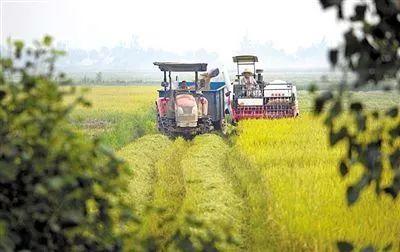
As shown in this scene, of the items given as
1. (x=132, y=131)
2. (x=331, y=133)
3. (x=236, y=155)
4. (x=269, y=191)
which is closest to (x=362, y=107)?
(x=331, y=133)

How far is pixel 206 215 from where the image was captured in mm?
9930

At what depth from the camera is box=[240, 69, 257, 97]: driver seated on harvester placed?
85.1ft

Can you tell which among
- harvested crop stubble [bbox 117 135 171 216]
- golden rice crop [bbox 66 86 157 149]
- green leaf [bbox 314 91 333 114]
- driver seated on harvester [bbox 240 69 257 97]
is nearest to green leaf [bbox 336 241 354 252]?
green leaf [bbox 314 91 333 114]

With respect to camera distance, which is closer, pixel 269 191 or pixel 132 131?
pixel 269 191

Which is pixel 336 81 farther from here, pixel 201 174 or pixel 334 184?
pixel 201 174

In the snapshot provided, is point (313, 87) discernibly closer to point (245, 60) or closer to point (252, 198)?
point (252, 198)

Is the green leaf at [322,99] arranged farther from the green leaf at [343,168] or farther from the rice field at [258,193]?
the rice field at [258,193]

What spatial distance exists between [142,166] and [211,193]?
415cm

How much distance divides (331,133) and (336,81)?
0.76 ft

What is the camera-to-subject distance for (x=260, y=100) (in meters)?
25.0

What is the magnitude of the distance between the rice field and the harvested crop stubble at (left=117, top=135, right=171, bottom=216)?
24 mm

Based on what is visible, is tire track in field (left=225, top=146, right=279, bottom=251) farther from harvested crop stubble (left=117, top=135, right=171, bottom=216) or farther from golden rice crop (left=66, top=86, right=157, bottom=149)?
golden rice crop (left=66, top=86, right=157, bottom=149)

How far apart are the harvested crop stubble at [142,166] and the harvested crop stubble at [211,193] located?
2.14 ft

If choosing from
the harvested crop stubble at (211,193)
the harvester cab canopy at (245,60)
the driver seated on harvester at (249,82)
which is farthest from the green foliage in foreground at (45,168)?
the harvester cab canopy at (245,60)
